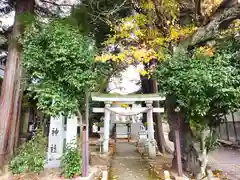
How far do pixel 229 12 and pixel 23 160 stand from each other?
7076mm

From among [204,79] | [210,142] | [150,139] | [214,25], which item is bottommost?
[150,139]

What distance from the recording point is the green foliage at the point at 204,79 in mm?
4141

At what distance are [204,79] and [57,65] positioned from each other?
373 centimetres

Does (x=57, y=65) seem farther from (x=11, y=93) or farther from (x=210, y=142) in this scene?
(x=210, y=142)

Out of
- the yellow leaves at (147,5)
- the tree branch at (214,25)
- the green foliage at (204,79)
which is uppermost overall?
the yellow leaves at (147,5)

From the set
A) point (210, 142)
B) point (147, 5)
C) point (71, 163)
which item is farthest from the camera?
point (147, 5)

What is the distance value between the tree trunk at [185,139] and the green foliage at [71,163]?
112 inches

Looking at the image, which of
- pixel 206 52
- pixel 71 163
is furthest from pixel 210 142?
pixel 71 163

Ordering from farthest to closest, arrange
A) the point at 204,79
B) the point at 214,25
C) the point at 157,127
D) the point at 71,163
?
1. the point at 157,127
2. the point at 71,163
3. the point at 214,25
4. the point at 204,79

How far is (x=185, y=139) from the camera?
5316 millimetres

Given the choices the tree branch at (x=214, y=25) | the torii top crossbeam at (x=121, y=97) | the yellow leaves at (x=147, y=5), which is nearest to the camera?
the tree branch at (x=214, y=25)

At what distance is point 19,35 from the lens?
6.10 m

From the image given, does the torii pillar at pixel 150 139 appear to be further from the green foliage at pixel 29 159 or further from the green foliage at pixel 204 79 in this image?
the green foliage at pixel 29 159

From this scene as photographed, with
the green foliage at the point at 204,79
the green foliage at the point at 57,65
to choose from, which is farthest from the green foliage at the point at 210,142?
the green foliage at the point at 57,65
